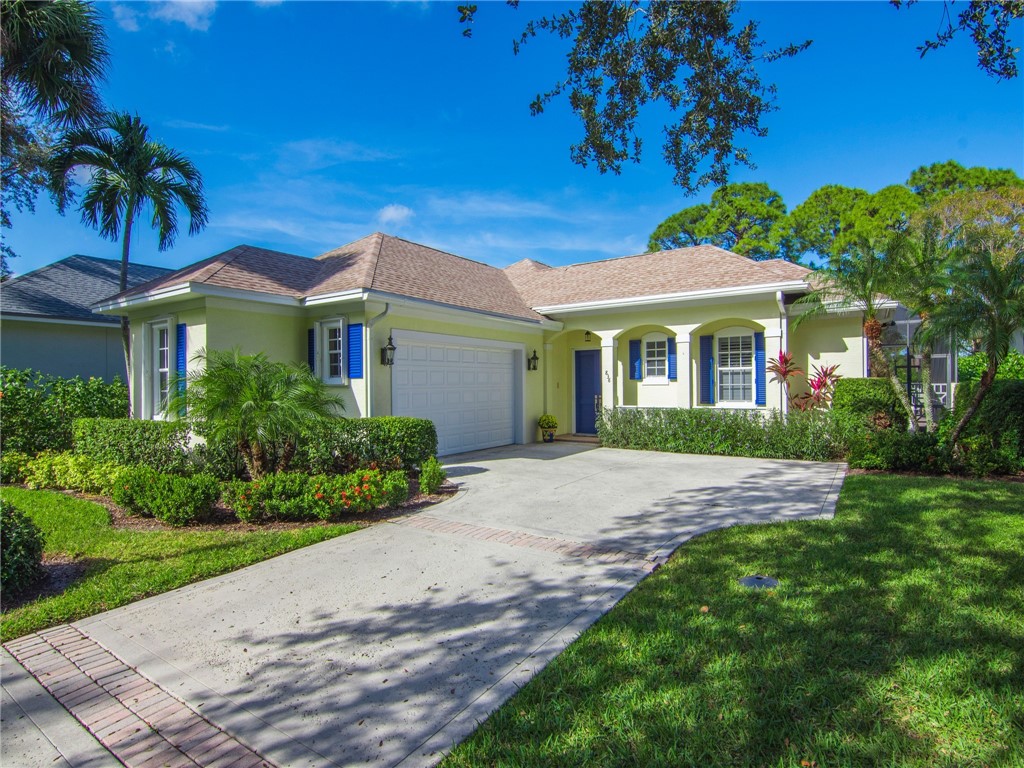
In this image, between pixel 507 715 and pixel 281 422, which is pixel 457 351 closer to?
pixel 281 422

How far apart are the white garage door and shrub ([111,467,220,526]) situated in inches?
178

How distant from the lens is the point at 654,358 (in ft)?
48.8

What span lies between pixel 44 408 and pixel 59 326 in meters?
5.18

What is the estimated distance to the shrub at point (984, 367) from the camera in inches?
627

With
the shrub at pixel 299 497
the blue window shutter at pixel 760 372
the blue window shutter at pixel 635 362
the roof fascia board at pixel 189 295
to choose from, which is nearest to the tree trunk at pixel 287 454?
the shrub at pixel 299 497

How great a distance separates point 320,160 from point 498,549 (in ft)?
34.5

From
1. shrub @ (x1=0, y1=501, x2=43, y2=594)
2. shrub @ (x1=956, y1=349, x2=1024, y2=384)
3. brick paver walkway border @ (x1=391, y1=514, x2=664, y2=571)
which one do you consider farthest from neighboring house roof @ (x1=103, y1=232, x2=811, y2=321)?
shrub @ (x1=956, y1=349, x2=1024, y2=384)

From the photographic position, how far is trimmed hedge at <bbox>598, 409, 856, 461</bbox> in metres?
11.1

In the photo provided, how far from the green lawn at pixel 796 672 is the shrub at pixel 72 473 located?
8.66 meters

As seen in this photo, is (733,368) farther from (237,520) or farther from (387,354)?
(237,520)

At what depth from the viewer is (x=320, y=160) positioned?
12.5m

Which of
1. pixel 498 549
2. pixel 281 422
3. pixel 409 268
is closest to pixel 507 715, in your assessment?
pixel 498 549

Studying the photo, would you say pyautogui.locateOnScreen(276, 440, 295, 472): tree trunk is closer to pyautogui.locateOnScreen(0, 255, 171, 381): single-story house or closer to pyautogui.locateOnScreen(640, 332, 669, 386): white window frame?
pyautogui.locateOnScreen(0, 255, 171, 381): single-story house

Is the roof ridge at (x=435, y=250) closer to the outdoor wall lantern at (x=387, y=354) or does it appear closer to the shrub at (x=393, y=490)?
the outdoor wall lantern at (x=387, y=354)
